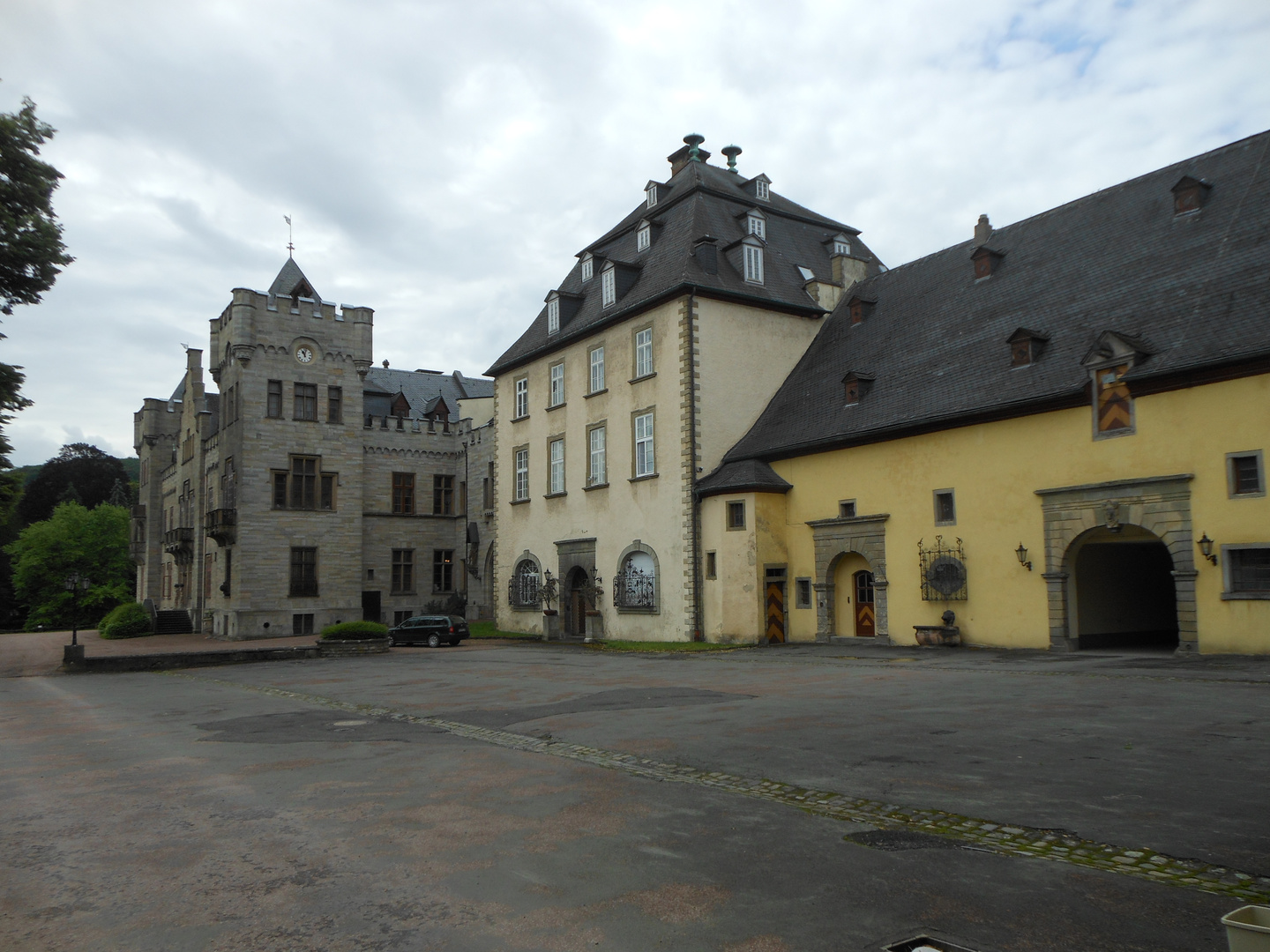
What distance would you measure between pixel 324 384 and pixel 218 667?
19907 millimetres

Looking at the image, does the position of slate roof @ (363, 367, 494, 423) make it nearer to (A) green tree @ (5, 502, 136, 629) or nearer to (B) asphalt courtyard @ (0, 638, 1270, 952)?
(A) green tree @ (5, 502, 136, 629)

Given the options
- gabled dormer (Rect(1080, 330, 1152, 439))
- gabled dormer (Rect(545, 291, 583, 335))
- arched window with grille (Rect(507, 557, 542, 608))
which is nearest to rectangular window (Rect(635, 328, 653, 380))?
gabled dormer (Rect(545, 291, 583, 335))

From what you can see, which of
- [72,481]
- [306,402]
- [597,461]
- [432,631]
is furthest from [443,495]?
[72,481]

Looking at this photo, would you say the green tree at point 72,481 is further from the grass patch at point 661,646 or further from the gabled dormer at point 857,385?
the gabled dormer at point 857,385

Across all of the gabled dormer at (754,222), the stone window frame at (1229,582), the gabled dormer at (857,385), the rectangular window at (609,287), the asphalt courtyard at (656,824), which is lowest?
the asphalt courtyard at (656,824)

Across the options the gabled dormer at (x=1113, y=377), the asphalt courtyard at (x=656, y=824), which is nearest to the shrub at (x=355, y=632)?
the asphalt courtyard at (x=656, y=824)

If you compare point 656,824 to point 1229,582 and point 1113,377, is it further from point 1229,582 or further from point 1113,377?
point 1113,377

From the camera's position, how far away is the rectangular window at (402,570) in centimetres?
4922

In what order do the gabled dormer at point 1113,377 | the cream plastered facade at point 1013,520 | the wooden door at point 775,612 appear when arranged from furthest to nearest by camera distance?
the wooden door at point 775,612, the gabled dormer at point 1113,377, the cream plastered facade at point 1013,520

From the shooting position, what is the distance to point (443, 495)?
51219mm

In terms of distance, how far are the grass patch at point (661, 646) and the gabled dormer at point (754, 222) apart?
1528 cm

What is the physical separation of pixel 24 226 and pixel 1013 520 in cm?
2370

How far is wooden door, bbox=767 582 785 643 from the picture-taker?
30188mm

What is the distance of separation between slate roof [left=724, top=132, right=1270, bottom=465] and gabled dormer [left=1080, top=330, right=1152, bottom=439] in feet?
0.97
